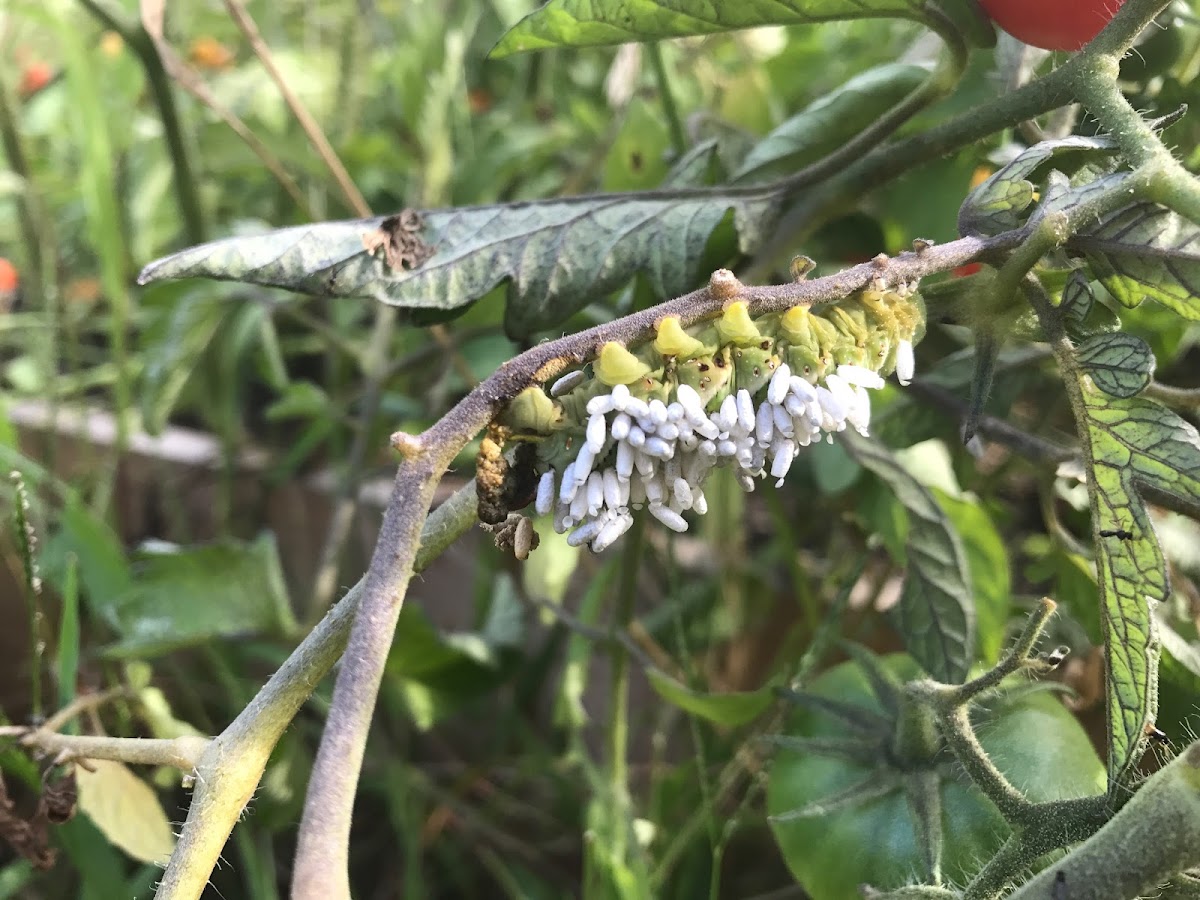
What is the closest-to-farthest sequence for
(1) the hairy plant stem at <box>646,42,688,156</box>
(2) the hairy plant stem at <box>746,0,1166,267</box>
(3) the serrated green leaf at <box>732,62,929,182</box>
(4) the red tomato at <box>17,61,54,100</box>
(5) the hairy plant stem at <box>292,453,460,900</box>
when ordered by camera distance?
(5) the hairy plant stem at <box>292,453,460,900</box> < (2) the hairy plant stem at <box>746,0,1166,267</box> < (3) the serrated green leaf at <box>732,62,929,182</box> < (1) the hairy plant stem at <box>646,42,688,156</box> < (4) the red tomato at <box>17,61,54,100</box>

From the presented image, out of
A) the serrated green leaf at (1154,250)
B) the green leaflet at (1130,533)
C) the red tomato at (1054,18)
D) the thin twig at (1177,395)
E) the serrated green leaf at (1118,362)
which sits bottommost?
the thin twig at (1177,395)

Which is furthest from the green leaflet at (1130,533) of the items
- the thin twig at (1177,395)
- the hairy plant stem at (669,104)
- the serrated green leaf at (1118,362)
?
the hairy plant stem at (669,104)

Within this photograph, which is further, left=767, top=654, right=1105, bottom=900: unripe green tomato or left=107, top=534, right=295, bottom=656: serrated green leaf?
left=107, top=534, right=295, bottom=656: serrated green leaf

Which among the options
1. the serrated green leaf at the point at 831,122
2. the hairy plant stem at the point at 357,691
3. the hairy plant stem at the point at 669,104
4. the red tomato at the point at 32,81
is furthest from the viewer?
the red tomato at the point at 32,81

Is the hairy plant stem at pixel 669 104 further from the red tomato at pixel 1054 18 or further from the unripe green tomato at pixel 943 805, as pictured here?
the unripe green tomato at pixel 943 805

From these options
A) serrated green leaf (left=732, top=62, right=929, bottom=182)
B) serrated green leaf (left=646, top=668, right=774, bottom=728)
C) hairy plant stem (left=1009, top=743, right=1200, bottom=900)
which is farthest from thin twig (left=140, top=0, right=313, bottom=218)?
hairy plant stem (left=1009, top=743, right=1200, bottom=900)

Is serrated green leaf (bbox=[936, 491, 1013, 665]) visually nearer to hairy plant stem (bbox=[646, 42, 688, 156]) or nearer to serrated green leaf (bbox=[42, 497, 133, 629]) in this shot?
hairy plant stem (bbox=[646, 42, 688, 156])

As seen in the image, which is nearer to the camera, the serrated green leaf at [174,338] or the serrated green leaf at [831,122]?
the serrated green leaf at [831,122]
